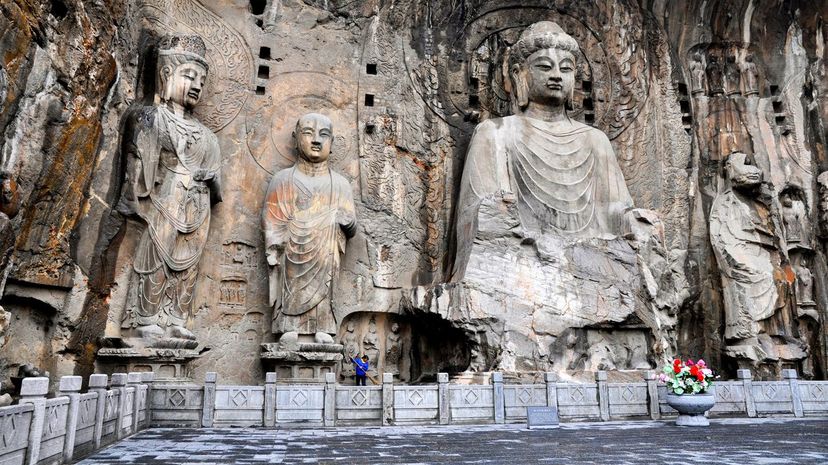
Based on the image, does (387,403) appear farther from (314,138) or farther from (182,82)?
(182,82)

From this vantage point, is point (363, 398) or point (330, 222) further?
point (330, 222)

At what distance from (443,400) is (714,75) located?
27.3 feet

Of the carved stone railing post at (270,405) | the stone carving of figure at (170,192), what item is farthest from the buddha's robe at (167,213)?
the carved stone railing post at (270,405)

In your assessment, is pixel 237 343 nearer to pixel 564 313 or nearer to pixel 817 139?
pixel 564 313

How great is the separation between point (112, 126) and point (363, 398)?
4.65 meters

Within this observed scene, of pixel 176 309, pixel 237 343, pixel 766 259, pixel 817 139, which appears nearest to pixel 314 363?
pixel 237 343

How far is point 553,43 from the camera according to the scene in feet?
33.6

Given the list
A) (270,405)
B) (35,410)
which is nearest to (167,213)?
(270,405)

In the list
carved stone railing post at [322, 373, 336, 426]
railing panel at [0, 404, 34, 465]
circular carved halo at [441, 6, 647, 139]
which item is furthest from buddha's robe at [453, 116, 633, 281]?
railing panel at [0, 404, 34, 465]

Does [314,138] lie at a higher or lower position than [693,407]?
higher

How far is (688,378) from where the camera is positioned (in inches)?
288

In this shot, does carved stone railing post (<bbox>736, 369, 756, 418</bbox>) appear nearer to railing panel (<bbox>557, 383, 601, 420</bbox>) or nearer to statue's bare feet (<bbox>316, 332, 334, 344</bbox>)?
railing panel (<bbox>557, 383, 601, 420</bbox>)

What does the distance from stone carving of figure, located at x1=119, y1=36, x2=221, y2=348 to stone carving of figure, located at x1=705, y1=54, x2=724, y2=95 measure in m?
8.49

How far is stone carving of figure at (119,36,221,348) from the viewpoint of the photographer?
324 inches
